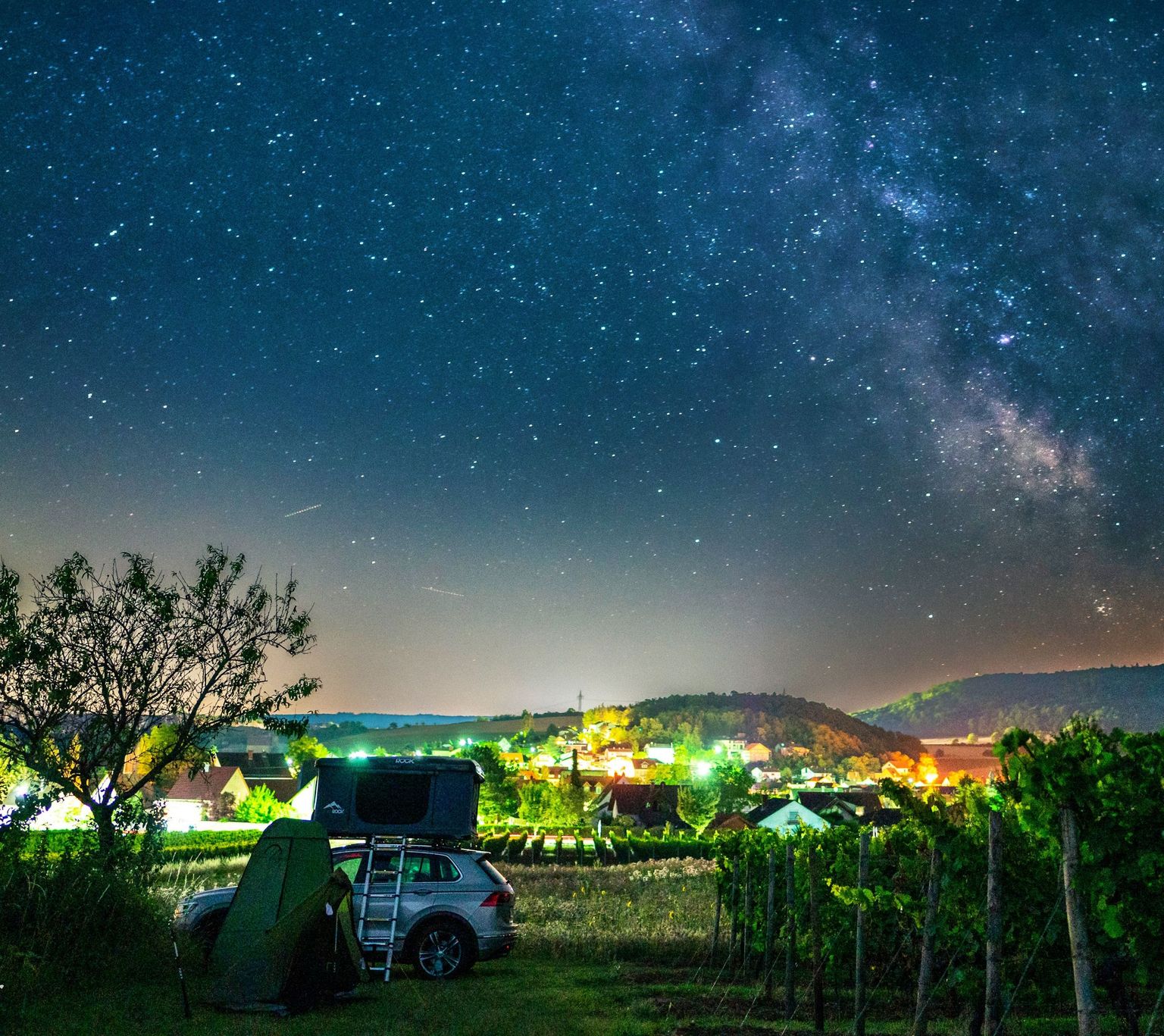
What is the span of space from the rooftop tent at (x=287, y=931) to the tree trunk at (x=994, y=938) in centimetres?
690

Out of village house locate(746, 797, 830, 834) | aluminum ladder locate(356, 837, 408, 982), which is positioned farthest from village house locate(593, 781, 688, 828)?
aluminum ladder locate(356, 837, 408, 982)

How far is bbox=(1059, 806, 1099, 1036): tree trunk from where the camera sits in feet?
19.9

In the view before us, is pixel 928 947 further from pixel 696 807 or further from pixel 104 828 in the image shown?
pixel 696 807

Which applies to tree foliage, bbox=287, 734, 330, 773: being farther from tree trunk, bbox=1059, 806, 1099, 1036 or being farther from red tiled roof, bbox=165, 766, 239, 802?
tree trunk, bbox=1059, 806, 1099, 1036

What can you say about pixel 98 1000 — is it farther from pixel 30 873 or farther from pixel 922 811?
pixel 922 811

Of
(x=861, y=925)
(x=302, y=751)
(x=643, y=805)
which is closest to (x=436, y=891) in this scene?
(x=861, y=925)

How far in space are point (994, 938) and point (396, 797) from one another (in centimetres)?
926

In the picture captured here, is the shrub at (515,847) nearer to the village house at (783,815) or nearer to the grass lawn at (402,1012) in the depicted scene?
the village house at (783,815)

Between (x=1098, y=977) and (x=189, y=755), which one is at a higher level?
(x=189, y=755)

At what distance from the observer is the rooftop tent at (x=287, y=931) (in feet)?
33.4

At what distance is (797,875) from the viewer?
17500 mm

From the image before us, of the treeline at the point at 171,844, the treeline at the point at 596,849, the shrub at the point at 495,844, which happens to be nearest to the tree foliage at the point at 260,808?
the treeline at the point at 596,849

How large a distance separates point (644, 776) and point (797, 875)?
6311 inches

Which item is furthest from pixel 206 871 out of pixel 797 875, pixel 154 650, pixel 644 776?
pixel 644 776
